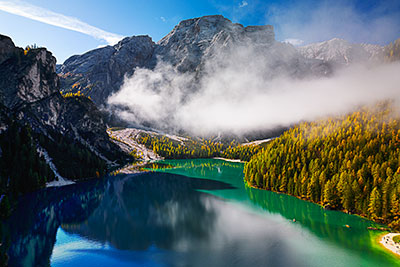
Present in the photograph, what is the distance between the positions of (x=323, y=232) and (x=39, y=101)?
172603mm

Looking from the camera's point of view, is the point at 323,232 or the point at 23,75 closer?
the point at 323,232

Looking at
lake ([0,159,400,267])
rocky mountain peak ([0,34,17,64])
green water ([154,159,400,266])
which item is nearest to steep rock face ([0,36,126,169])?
rocky mountain peak ([0,34,17,64])

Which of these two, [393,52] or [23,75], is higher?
[393,52]

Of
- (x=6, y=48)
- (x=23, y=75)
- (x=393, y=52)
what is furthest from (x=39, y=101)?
(x=393, y=52)

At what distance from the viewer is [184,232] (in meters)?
52.3

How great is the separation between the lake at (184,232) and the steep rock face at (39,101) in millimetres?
65065

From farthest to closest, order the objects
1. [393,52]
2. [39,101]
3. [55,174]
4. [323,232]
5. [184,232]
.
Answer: [393,52] < [39,101] < [55,174] < [323,232] < [184,232]

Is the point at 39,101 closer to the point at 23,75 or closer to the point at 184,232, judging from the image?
the point at 23,75

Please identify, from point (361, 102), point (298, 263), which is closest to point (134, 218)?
point (298, 263)

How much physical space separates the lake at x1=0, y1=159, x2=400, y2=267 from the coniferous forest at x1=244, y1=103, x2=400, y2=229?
15.0 ft

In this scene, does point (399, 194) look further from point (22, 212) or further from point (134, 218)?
point (22, 212)

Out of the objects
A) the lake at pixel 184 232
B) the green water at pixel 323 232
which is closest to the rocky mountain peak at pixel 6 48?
the lake at pixel 184 232

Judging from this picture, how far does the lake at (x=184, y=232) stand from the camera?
39.9 m

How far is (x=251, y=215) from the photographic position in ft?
217
